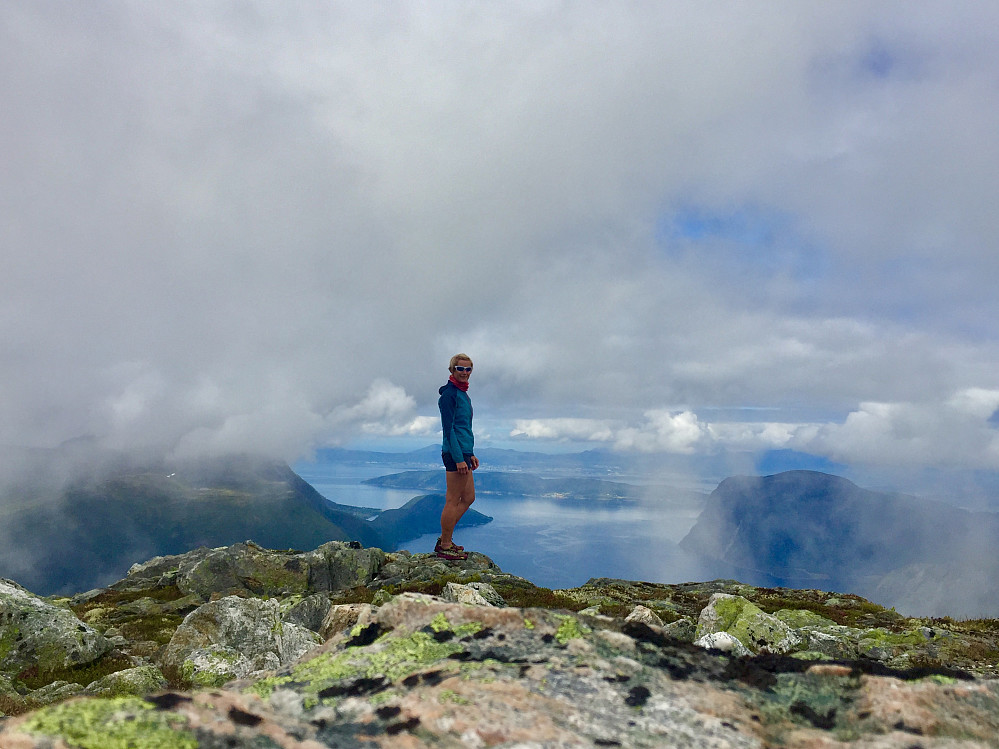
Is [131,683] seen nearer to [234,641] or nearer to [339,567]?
[234,641]

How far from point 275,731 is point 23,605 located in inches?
814

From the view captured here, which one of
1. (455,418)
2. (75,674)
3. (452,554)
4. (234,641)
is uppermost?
(455,418)

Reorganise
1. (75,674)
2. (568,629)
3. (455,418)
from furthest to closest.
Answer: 1. (455,418)
2. (75,674)
3. (568,629)

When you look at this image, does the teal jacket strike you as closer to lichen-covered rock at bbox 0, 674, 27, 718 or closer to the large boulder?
the large boulder

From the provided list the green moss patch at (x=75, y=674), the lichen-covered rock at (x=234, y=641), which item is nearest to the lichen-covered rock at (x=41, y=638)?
the green moss patch at (x=75, y=674)

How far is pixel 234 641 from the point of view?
1522 centimetres

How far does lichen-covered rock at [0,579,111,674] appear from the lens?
16.0m

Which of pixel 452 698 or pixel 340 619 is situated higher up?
pixel 452 698

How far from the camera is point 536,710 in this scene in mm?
4773

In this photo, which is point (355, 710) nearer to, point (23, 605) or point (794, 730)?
point (794, 730)

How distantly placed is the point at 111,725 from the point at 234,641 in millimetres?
13749

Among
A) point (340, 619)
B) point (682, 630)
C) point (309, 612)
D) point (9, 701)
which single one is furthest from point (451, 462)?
point (9, 701)

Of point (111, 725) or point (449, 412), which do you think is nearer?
point (111, 725)

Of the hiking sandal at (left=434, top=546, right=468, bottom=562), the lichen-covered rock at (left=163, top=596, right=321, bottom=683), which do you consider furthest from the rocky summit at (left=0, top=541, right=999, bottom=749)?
the hiking sandal at (left=434, top=546, right=468, bottom=562)
